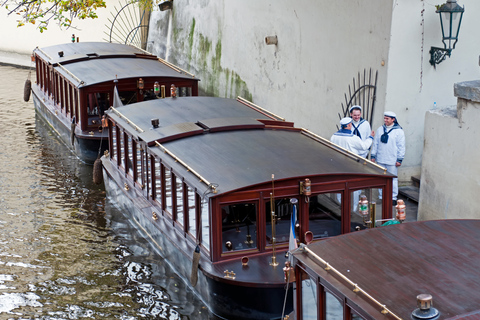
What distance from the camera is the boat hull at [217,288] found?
768cm

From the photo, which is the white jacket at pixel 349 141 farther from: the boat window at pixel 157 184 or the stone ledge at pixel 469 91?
the boat window at pixel 157 184

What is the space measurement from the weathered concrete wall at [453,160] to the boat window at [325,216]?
1.83 meters

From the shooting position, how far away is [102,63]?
15.7m

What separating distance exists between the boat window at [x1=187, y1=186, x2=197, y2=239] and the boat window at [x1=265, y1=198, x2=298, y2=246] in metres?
1.09

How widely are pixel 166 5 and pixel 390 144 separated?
40.9 feet

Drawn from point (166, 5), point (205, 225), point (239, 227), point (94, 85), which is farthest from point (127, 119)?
point (166, 5)

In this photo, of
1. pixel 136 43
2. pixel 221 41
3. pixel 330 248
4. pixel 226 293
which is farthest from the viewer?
pixel 136 43

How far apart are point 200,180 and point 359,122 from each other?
10.7 ft

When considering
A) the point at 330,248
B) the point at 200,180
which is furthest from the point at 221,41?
the point at 330,248

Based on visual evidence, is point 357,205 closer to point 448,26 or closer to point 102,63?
point 448,26

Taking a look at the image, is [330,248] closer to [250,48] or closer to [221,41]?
[250,48]

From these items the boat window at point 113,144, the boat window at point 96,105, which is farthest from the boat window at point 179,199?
the boat window at point 96,105

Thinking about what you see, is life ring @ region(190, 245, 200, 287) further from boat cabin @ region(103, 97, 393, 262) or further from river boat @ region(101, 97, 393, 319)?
boat cabin @ region(103, 97, 393, 262)

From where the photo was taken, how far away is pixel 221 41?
59.4ft
